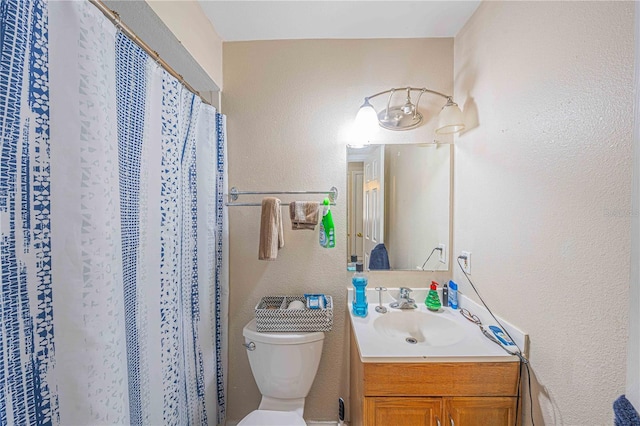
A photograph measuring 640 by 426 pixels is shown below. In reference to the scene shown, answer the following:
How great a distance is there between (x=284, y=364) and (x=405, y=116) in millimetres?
1468

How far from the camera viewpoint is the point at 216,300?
135 centimetres

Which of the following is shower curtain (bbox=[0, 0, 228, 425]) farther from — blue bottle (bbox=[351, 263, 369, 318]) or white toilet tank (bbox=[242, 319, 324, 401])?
blue bottle (bbox=[351, 263, 369, 318])

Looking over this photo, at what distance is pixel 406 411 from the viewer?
2.84ft

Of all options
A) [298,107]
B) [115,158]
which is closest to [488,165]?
[298,107]

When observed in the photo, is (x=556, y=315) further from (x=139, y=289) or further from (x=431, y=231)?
(x=139, y=289)

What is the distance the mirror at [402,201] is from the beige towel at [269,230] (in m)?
0.45

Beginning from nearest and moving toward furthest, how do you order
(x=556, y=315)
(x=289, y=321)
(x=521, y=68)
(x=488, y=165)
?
(x=556, y=315) < (x=521, y=68) < (x=488, y=165) < (x=289, y=321)

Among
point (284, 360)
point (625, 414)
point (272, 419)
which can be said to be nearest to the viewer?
point (625, 414)

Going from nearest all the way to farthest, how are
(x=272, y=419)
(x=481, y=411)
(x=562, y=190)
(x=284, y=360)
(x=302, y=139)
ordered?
(x=562, y=190) < (x=481, y=411) < (x=272, y=419) < (x=284, y=360) < (x=302, y=139)

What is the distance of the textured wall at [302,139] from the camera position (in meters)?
1.40

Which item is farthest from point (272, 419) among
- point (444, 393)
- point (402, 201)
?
point (402, 201)

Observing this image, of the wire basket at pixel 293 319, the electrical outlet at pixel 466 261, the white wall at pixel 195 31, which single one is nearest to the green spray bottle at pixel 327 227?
the wire basket at pixel 293 319

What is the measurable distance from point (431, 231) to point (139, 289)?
139 cm

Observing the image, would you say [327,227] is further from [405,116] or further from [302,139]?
[405,116]
